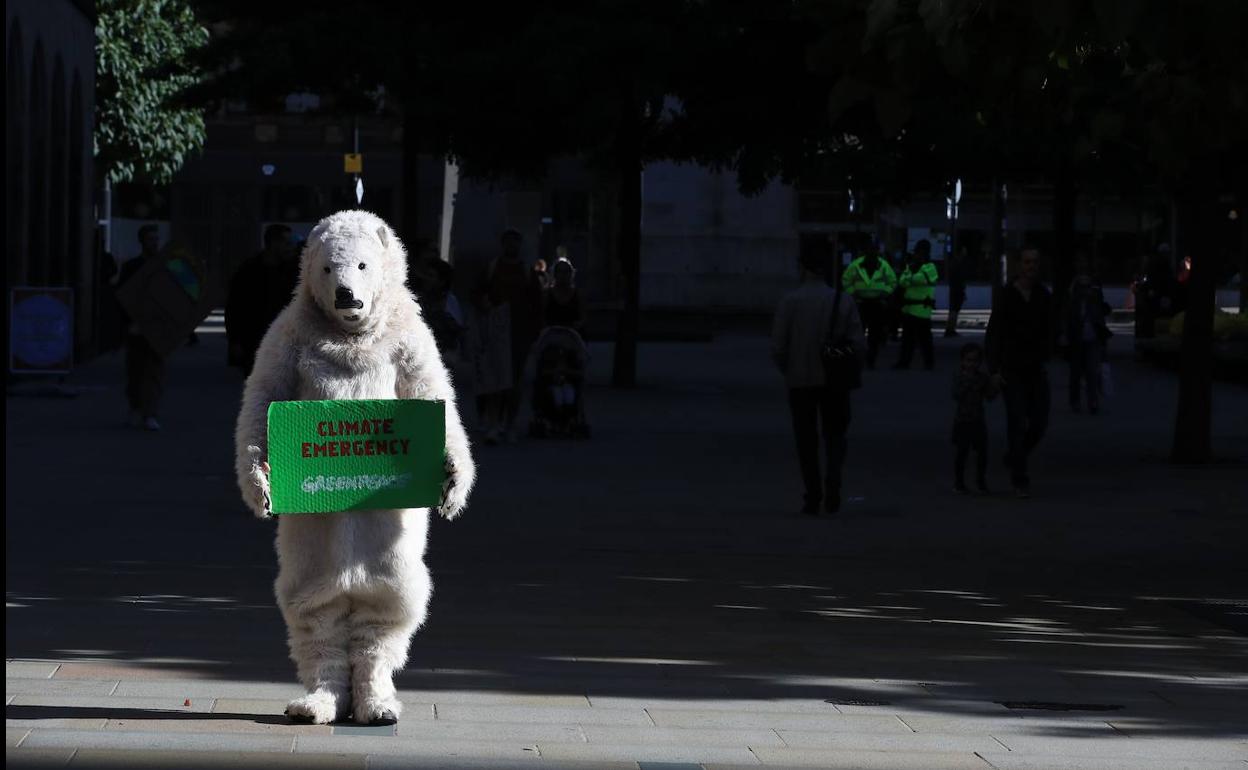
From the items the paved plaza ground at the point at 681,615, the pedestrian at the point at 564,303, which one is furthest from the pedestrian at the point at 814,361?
the pedestrian at the point at 564,303

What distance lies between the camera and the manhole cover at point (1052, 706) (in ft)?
23.9

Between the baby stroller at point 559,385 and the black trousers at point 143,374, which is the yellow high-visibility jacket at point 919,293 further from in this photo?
the black trousers at point 143,374

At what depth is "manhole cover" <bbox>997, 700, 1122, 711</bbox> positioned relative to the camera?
7297 millimetres

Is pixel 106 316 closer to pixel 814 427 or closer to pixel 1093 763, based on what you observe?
pixel 814 427

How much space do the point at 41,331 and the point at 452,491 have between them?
17.5 metres

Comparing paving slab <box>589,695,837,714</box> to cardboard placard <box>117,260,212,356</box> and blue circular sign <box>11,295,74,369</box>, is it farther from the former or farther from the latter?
blue circular sign <box>11,295,74,369</box>

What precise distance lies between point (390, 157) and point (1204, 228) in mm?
40713

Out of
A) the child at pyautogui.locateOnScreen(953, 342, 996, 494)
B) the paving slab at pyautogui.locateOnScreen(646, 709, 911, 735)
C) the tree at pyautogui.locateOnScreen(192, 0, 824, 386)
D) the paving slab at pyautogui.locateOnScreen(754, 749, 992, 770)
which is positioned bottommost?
the paving slab at pyautogui.locateOnScreen(646, 709, 911, 735)

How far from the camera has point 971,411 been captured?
50.9 feet

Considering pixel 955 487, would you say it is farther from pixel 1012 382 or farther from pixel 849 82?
pixel 849 82

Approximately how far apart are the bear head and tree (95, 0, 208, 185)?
3686 centimetres

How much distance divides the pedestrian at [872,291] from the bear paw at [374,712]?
25.3m

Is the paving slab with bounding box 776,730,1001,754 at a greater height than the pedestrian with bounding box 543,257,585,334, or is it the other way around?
the pedestrian with bounding box 543,257,585,334

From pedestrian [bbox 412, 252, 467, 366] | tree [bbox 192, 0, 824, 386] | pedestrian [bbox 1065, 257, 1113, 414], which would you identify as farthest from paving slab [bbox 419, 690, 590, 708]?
pedestrian [bbox 1065, 257, 1113, 414]
